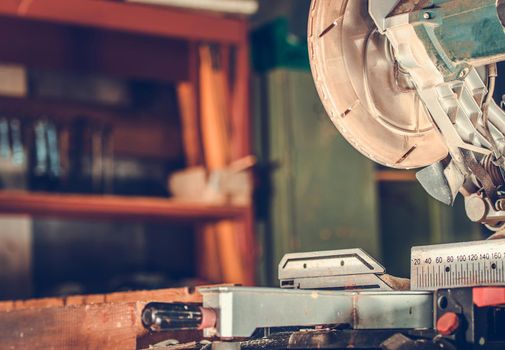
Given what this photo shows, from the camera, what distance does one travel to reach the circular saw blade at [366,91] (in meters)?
1.45

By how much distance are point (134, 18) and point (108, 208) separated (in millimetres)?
609

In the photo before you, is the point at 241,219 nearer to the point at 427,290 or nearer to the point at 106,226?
the point at 106,226

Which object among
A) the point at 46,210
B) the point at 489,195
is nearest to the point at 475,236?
the point at 46,210

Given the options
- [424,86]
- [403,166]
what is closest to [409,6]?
[424,86]

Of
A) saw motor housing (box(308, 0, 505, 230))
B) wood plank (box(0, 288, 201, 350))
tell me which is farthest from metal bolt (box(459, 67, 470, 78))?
wood plank (box(0, 288, 201, 350))

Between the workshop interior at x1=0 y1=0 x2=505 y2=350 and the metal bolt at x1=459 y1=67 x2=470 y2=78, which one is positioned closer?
the metal bolt at x1=459 y1=67 x2=470 y2=78

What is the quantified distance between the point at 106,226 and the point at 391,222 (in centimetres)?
111

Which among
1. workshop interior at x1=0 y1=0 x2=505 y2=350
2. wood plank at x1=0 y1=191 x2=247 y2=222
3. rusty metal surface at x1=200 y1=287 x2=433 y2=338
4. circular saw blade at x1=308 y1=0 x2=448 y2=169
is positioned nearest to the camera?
rusty metal surface at x1=200 y1=287 x2=433 y2=338

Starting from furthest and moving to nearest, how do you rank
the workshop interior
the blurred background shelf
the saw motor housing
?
the blurred background shelf, the workshop interior, the saw motor housing

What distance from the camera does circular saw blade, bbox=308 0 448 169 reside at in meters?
1.45

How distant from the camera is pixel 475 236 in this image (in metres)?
4.10

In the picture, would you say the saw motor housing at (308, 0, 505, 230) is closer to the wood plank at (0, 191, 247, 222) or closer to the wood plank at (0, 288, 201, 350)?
the wood plank at (0, 288, 201, 350)

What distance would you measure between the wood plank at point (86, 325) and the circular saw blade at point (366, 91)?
33 cm

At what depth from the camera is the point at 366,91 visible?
146 cm
